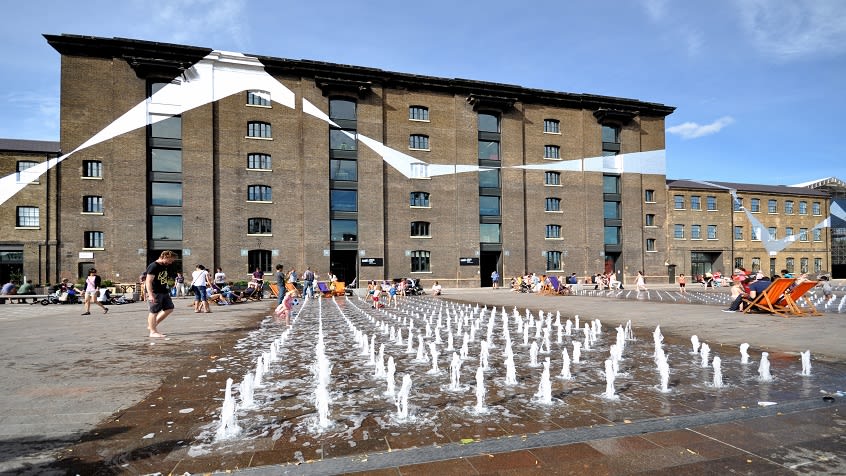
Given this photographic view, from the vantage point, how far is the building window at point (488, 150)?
42469 mm

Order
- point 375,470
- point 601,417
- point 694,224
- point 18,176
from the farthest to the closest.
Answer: point 694,224 < point 18,176 < point 601,417 < point 375,470

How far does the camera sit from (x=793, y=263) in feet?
177

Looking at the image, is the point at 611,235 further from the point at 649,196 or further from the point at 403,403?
the point at 403,403

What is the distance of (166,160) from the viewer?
114ft

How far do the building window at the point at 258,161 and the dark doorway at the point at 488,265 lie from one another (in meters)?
20.9

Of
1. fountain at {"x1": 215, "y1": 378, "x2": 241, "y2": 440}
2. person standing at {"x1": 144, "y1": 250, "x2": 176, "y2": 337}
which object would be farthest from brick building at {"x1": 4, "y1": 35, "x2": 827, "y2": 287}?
fountain at {"x1": 215, "y1": 378, "x2": 241, "y2": 440}

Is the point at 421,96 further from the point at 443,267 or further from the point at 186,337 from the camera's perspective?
the point at 186,337

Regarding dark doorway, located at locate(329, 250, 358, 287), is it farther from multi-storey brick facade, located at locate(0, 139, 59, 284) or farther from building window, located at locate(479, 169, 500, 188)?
multi-storey brick facade, located at locate(0, 139, 59, 284)

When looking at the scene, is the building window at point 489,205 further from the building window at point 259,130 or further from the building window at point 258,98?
the building window at point 258,98

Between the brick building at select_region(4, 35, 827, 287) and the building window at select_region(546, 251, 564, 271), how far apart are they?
19cm

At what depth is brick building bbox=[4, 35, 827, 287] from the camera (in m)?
33.3

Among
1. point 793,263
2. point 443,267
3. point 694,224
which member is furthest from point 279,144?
point 793,263

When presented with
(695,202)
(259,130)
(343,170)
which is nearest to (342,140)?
(343,170)

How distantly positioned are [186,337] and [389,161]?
1180 inches
